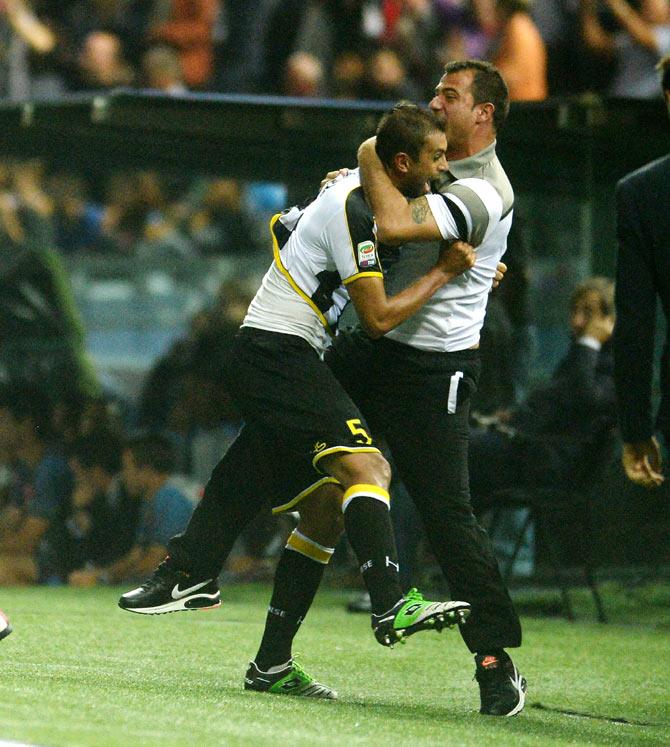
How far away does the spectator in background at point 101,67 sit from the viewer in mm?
13759

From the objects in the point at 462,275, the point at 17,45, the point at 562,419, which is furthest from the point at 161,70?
the point at 462,275

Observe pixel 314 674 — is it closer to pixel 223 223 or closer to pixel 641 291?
pixel 641 291

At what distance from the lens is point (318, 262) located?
5.24 m

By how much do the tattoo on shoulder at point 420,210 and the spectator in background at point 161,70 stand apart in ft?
27.0

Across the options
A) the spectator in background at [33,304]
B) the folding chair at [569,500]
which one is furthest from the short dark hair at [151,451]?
the folding chair at [569,500]

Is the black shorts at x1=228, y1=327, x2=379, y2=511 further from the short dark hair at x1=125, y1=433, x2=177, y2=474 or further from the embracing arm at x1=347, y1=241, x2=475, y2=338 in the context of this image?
the short dark hair at x1=125, y1=433, x2=177, y2=474

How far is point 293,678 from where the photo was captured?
5.50 meters

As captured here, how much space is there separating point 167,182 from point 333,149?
2117 mm

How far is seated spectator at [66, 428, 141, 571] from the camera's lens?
10609 mm

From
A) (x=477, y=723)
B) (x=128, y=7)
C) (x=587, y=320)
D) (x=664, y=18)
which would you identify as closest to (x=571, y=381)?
(x=587, y=320)

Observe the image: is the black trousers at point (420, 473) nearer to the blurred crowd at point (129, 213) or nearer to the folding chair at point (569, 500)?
the folding chair at point (569, 500)

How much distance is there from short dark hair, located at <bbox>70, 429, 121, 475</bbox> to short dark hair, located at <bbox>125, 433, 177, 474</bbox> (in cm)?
10

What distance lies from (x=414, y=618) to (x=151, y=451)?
6.26 m

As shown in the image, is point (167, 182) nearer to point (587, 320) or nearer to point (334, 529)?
point (587, 320)
